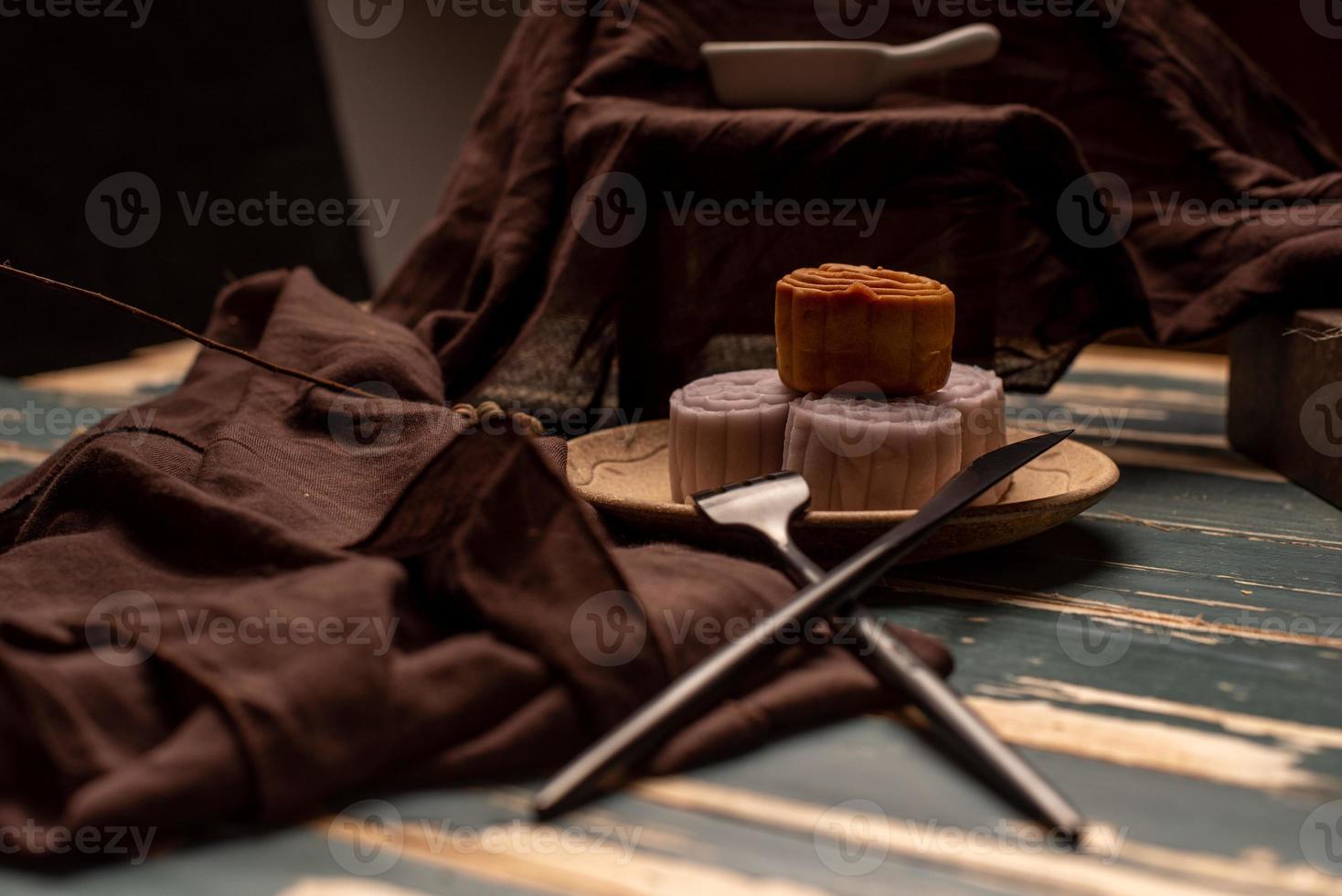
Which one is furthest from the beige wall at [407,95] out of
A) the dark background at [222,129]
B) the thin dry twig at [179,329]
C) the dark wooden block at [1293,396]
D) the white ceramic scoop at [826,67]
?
the dark wooden block at [1293,396]

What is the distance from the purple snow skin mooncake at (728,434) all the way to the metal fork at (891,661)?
6 cm

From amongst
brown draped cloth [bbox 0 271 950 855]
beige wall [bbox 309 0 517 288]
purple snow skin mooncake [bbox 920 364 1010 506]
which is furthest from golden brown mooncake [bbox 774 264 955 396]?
beige wall [bbox 309 0 517 288]

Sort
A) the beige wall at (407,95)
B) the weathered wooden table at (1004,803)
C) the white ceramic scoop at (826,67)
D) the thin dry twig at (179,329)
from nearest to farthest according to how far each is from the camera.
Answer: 1. the weathered wooden table at (1004,803)
2. the thin dry twig at (179,329)
3. the white ceramic scoop at (826,67)
4. the beige wall at (407,95)

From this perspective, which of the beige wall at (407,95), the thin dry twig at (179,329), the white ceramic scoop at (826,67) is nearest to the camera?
the thin dry twig at (179,329)

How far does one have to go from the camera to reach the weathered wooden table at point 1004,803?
392 mm

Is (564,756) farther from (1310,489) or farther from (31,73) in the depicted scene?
(31,73)

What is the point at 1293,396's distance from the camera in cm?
86

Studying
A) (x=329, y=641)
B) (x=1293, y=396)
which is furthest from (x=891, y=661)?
(x=1293, y=396)

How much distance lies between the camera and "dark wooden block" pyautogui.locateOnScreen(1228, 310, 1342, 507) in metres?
0.80

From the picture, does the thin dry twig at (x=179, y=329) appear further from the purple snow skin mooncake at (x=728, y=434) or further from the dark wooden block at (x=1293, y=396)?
the dark wooden block at (x=1293, y=396)

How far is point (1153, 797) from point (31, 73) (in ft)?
4.67

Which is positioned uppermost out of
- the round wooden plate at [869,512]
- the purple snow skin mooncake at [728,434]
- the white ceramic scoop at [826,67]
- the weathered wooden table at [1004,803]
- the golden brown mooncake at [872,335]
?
the white ceramic scoop at [826,67]

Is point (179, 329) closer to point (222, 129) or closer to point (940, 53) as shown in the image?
point (940, 53)

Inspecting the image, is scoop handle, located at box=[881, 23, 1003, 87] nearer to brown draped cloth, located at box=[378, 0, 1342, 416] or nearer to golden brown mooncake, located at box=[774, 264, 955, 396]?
brown draped cloth, located at box=[378, 0, 1342, 416]
